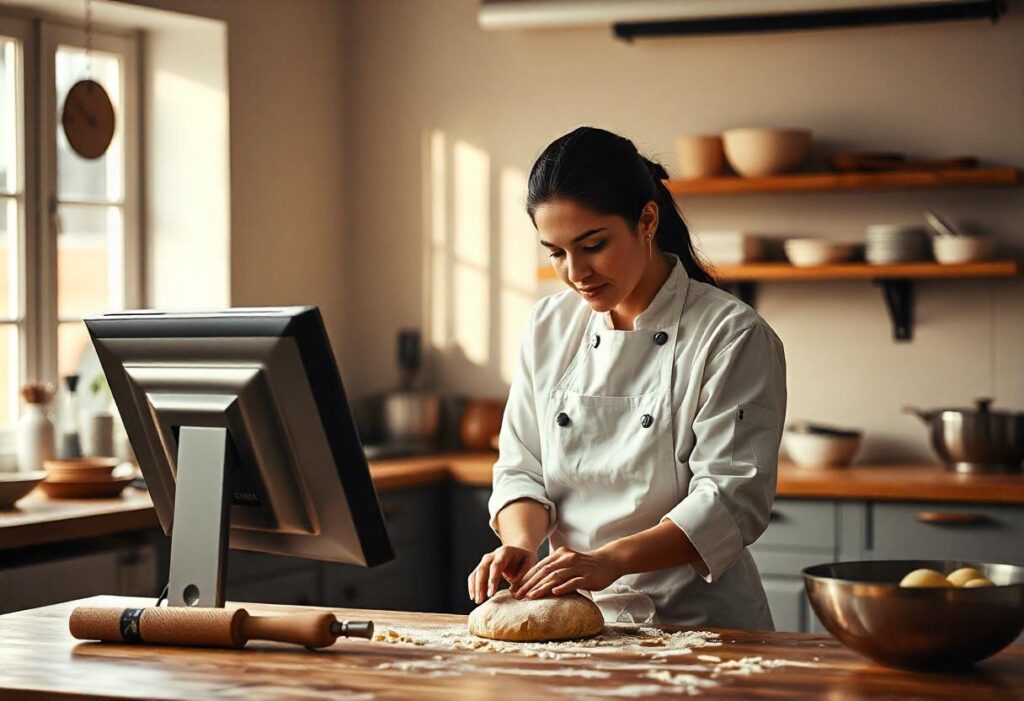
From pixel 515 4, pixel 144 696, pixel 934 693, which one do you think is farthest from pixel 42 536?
pixel 515 4

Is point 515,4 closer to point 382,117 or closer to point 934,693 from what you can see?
point 382,117

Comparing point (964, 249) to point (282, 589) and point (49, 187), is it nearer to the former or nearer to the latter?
point (282, 589)

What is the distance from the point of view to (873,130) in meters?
4.42

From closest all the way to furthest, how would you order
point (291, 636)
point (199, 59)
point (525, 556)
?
point (291, 636) < point (525, 556) < point (199, 59)

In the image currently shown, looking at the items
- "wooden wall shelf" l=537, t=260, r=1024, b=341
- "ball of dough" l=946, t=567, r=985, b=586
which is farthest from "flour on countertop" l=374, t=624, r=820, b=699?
"wooden wall shelf" l=537, t=260, r=1024, b=341

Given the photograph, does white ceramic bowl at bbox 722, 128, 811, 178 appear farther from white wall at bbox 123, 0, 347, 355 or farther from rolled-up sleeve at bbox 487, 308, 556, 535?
rolled-up sleeve at bbox 487, 308, 556, 535

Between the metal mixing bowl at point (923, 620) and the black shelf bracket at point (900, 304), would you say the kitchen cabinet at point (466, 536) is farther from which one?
the metal mixing bowl at point (923, 620)

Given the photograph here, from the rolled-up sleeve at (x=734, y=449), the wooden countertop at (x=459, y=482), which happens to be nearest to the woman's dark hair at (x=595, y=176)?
the rolled-up sleeve at (x=734, y=449)

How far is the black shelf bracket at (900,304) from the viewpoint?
4336mm

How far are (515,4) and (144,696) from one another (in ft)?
10.9

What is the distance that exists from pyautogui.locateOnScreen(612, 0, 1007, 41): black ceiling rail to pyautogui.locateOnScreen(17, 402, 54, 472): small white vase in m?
2.18

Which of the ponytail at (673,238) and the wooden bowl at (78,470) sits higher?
the ponytail at (673,238)

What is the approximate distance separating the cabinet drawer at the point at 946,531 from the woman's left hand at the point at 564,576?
189cm

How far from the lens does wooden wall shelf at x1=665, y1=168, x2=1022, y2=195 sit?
4.12 m
